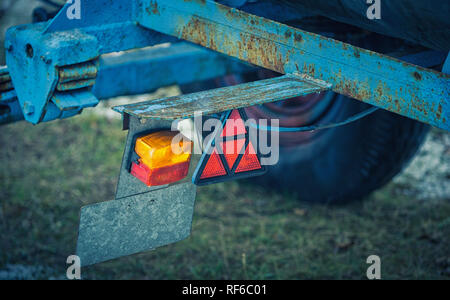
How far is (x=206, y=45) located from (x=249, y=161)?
0.46m

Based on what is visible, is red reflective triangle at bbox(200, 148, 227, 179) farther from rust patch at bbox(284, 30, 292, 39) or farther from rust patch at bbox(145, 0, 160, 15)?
rust patch at bbox(145, 0, 160, 15)

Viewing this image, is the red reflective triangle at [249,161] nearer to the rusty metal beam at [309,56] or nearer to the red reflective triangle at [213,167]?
the red reflective triangle at [213,167]

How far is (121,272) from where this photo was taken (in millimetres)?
2689

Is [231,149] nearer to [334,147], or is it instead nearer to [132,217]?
[132,217]

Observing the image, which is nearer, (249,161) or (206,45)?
(249,161)

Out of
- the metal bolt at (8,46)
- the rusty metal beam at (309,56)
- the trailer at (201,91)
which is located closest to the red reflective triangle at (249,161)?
the trailer at (201,91)

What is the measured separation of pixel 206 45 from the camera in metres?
1.96

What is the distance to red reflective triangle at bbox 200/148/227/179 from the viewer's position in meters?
1.65

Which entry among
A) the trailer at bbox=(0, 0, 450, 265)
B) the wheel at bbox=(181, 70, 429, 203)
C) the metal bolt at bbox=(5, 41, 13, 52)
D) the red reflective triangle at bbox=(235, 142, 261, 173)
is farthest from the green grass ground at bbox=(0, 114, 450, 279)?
the metal bolt at bbox=(5, 41, 13, 52)

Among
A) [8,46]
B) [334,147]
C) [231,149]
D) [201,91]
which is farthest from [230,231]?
[8,46]

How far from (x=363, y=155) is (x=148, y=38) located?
142cm

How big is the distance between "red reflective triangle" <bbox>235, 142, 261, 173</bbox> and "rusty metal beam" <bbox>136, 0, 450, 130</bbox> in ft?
0.91

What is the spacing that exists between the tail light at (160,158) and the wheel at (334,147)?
3.84ft
